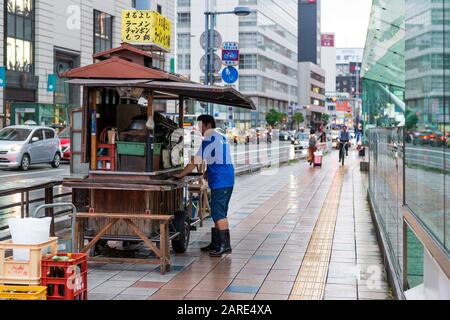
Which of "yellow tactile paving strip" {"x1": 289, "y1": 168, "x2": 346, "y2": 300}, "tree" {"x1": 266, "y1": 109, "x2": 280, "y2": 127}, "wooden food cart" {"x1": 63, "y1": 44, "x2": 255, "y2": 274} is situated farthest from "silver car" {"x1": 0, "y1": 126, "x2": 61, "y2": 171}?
"tree" {"x1": 266, "y1": 109, "x2": 280, "y2": 127}

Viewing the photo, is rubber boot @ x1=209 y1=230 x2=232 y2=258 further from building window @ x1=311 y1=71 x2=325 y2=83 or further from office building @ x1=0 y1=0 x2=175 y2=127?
building window @ x1=311 y1=71 x2=325 y2=83

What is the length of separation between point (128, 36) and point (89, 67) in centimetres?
186

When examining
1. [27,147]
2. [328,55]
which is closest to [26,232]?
[27,147]

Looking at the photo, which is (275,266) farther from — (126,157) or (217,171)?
(126,157)

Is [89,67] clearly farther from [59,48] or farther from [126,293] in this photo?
[59,48]

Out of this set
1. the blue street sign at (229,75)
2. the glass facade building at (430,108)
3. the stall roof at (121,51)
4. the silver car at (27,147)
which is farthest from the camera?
the silver car at (27,147)

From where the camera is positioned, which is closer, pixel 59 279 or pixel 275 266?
pixel 59 279

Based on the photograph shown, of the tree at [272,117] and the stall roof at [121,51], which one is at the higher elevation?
the tree at [272,117]

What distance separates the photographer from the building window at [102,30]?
48438 millimetres

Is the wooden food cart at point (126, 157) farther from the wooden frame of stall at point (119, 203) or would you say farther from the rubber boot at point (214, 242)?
the rubber boot at point (214, 242)

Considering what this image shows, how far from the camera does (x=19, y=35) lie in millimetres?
40219

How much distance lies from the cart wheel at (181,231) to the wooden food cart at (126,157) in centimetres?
1

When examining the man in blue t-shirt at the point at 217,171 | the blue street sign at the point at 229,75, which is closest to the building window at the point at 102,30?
the blue street sign at the point at 229,75

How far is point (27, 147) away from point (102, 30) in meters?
26.5
